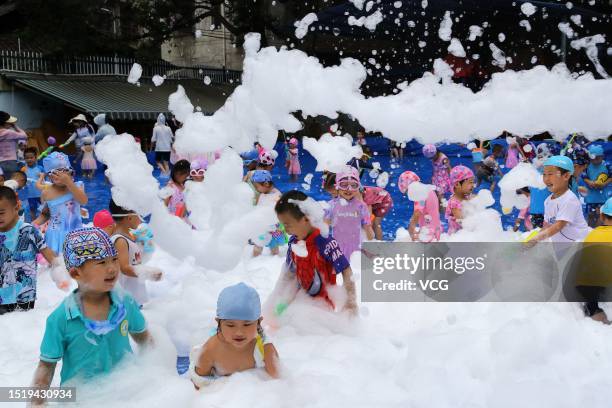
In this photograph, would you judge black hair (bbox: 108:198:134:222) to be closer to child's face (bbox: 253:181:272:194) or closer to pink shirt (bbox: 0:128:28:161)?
child's face (bbox: 253:181:272:194)

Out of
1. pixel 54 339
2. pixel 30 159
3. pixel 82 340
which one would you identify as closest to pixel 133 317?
pixel 82 340

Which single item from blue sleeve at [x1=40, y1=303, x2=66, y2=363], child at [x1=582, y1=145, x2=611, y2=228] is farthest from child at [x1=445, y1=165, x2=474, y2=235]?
blue sleeve at [x1=40, y1=303, x2=66, y2=363]

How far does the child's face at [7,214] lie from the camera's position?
169 inches

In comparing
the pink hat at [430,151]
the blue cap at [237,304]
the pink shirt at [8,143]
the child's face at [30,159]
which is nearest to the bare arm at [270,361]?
the blue cap at [237,304]

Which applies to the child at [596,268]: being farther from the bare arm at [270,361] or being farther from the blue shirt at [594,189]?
the blue shirt at [594,189]

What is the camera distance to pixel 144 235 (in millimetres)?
4285

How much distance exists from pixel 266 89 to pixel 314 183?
7.92 m

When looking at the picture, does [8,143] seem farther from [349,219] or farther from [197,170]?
[349,219]

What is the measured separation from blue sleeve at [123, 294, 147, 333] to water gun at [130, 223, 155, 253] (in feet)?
4.58

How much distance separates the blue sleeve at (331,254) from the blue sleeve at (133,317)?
1245 mm

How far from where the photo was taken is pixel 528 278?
474 cm

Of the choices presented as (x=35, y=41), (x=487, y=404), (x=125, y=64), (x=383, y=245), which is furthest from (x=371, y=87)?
(x=487, y=404)

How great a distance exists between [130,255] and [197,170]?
280cm

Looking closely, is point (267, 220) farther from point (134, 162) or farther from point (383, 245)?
point (383, 245)
